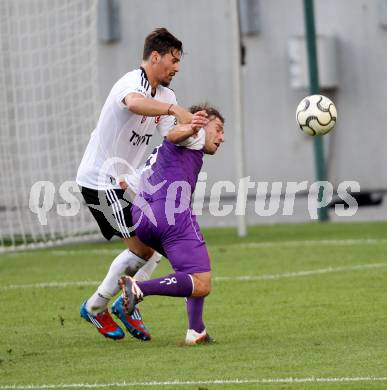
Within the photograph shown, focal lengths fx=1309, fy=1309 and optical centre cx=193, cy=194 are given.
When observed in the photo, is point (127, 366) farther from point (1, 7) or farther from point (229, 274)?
point (1, 7)

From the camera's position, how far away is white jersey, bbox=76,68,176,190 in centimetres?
884

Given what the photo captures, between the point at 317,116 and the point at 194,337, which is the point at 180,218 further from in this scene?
the point at 317,116

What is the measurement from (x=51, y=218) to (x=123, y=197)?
26.1 ft

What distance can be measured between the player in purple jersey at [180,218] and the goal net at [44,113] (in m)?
7.39

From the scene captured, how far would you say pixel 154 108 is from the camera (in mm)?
8102

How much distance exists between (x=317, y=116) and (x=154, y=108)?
1.72 metres

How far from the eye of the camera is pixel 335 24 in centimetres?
2009

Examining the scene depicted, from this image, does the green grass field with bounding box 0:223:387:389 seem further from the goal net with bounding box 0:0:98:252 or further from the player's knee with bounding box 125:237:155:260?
the goal net with bounding box 0:0:98:252

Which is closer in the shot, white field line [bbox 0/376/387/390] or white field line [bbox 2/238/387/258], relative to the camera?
white field line [bbox 0/376/387/390]

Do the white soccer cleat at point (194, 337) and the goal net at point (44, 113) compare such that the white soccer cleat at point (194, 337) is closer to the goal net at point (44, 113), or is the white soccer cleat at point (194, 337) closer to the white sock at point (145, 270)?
the white sock at point (145, 270)

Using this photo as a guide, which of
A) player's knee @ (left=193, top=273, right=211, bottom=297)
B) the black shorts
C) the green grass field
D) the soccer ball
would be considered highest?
the soccer ball

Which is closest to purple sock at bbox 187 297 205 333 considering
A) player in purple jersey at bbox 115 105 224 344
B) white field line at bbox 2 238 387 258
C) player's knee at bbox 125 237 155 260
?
player in purple jersey at bbox 115 105 224 344

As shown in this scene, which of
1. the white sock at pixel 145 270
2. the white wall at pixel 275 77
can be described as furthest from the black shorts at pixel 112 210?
the white wall at pixel 275 77

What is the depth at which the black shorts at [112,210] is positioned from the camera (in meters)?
8.76
